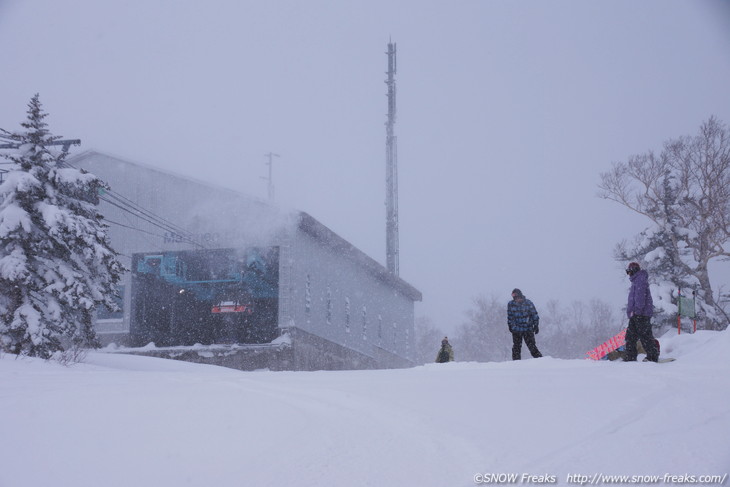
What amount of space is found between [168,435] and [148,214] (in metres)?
24.0

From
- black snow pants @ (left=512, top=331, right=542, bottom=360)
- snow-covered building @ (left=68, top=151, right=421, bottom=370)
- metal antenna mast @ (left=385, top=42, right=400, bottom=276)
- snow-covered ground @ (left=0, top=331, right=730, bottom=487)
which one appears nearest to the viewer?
snow-covered ground @ (left=0, top=331, right=730, bottom=487)

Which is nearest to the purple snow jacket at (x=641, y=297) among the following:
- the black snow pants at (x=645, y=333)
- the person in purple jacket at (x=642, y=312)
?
the person in purple jacket at (x=642, y=312)

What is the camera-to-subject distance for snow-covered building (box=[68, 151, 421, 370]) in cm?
2661

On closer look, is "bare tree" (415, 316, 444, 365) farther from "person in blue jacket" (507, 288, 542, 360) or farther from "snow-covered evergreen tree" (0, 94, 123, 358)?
"person in blue jacket" (507, 288, 542, 360)

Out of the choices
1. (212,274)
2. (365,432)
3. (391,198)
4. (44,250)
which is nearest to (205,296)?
(212,274)

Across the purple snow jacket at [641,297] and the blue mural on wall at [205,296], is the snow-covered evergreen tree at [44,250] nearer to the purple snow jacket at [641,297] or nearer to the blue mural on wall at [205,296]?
the blue mural on wall at [205,296]

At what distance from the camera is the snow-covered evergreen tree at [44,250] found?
1599 centimetres

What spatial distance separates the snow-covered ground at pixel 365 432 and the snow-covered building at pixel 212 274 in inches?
712

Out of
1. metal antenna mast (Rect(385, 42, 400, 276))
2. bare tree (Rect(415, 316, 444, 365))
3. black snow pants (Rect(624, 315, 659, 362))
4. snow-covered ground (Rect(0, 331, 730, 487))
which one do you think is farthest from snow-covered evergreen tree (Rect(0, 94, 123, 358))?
bare tree (Rect(415, 316, 444, 365))

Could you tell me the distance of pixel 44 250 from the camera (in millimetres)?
16922

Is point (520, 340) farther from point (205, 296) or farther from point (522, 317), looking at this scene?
point (205, 296)

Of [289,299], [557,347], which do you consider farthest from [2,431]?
[557,347]

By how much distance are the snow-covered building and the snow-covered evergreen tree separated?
9.20 m

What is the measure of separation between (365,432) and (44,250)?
13.6m
